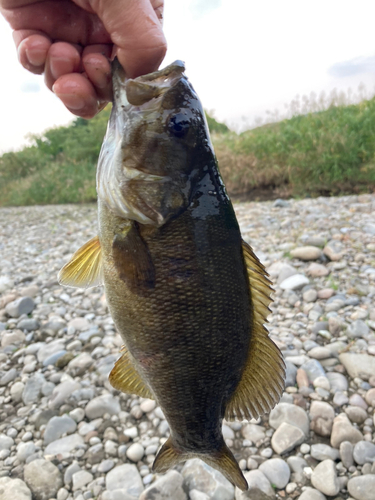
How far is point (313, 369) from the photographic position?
3.11 metres

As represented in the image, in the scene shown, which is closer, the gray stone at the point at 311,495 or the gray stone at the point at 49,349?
the gray stone at the point at 311,495

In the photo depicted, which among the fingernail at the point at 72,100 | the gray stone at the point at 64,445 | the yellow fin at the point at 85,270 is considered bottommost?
the gray stone at the point at 64,445

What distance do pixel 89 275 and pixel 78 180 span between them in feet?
43.3

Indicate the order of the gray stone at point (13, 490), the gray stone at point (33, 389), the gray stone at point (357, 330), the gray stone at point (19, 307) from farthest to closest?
1. the gray stone at point (19, 307)
2. the gray stone at point (357, 330)
3. the gray stone at point (33, 389)
4. the gray stone at point (13, 490)

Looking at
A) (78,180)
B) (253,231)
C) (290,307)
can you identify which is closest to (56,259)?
(253,231)

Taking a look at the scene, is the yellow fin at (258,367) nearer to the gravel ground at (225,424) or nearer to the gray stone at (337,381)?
the gravel ground at (225,424)

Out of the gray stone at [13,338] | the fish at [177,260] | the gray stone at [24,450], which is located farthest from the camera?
the gray stone at [13,338]

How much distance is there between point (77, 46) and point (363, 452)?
3.01m

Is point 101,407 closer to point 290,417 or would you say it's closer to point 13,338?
point 290,417

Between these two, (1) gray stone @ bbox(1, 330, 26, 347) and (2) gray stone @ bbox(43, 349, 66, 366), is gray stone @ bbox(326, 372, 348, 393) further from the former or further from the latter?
(1) gray stone @ bbox(1, 330, 26, 347)

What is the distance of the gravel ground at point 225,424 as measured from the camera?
236 centimetres

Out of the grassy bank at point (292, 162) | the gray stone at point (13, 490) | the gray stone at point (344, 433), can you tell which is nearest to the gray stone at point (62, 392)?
the gray stone at point (13, 490)

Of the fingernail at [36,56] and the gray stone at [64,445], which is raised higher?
the fingernail at [36,56]

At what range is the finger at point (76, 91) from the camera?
1894mm
